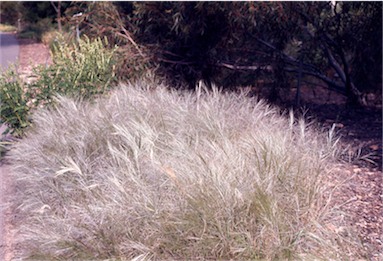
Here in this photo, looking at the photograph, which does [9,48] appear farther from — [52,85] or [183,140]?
[183,140]

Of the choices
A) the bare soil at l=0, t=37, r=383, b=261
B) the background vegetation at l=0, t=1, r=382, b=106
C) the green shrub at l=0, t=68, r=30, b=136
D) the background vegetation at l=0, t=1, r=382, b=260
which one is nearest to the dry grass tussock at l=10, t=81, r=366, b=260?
the background vegetation at l=0, t=1, r=382, b=260

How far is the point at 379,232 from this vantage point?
445 centimetres

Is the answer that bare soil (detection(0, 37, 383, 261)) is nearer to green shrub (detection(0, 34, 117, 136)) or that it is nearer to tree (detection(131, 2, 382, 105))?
green shrub (detection(0, 34, 117, 136))

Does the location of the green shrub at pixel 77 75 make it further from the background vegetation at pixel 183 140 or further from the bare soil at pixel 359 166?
the bare soil at pixel 359 166

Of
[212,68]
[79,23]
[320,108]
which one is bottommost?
[320,108]

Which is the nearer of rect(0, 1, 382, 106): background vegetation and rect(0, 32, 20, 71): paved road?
rect(0, 1, 382, 106): background vegetation

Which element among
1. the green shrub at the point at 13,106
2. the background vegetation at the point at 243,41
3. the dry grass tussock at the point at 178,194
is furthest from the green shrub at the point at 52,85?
the dry grass tussock at the point at 178,194

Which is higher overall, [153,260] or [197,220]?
[197,220]

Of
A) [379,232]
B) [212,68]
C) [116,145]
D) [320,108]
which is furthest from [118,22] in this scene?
[379,232]

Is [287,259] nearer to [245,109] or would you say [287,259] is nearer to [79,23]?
[245,109]

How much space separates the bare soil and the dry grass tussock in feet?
1.31

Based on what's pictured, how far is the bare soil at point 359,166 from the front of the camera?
4.47 m

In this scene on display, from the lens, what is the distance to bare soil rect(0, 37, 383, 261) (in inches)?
176

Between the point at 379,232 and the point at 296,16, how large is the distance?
5183 millimetres
